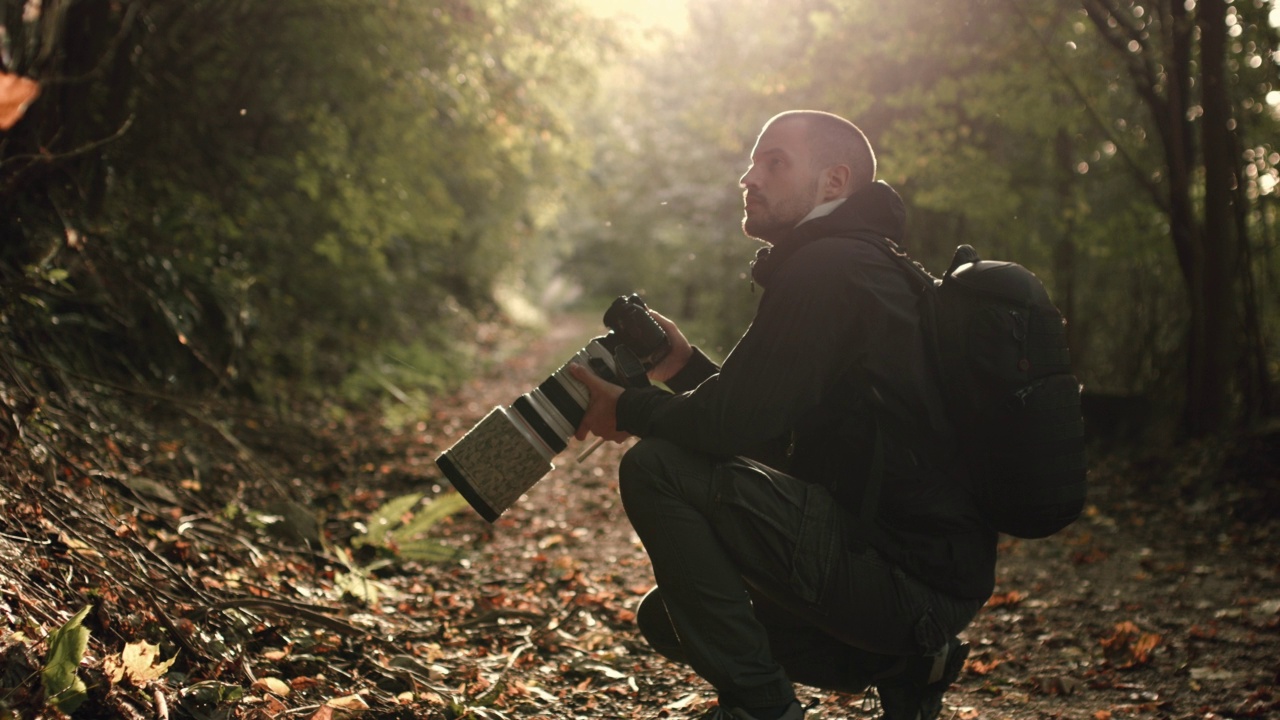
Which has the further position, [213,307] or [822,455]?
[213,307]

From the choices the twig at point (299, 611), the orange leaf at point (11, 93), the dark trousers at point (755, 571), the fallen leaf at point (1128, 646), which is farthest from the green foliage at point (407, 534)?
the fallen leaf at point (1128, 646)

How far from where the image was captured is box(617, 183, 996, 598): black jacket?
2.38 m

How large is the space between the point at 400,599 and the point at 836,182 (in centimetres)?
279

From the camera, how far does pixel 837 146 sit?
2.75 metres

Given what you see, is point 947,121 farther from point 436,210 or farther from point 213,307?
point 213,307

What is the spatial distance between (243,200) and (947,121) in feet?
22.3

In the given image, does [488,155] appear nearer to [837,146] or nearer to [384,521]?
[384,521]

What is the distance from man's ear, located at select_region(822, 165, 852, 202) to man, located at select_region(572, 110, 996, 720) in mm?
109

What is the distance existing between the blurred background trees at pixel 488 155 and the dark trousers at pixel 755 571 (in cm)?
222

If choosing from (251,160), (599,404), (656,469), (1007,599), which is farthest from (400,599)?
(251,160)

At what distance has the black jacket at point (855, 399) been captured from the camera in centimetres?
238

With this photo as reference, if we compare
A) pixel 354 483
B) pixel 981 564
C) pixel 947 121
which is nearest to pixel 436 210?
pixel 354 483

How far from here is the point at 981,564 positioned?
2504 millimetres

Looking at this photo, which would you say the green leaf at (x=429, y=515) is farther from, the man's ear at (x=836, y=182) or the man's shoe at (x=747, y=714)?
the man's ear at (x=836, y=182)
